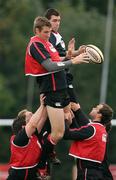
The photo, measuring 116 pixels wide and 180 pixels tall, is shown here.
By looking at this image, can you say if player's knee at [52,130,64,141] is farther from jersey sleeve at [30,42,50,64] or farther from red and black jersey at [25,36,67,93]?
jersey sleeve at [30,42,50,64]

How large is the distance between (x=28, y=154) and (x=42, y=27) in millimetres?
1881

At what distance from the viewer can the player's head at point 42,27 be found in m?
13.5

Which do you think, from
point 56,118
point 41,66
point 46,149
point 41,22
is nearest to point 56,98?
point 56,118

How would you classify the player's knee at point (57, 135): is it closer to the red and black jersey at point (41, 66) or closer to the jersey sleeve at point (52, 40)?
the red and black jersey at point (41, 66)

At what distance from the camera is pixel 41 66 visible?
13.6 metres

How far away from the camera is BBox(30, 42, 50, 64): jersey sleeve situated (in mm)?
13539

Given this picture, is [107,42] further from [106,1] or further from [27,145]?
[27,145]

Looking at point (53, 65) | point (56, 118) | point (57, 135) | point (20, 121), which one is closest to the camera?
point (53, 65)

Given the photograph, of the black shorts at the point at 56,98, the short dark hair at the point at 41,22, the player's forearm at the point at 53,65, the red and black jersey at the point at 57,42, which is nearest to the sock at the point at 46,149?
the black shorts at the point at 56,98

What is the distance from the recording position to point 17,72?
177 feet

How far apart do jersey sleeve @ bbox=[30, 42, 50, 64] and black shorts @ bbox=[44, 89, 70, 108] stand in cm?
52

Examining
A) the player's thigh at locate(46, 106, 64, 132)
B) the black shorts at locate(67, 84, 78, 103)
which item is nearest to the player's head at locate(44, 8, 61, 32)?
the black shorts at locate(67, 84, 78, 103)

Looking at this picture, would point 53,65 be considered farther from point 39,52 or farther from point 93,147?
point 93,147

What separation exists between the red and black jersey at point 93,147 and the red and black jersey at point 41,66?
2.85 ft
